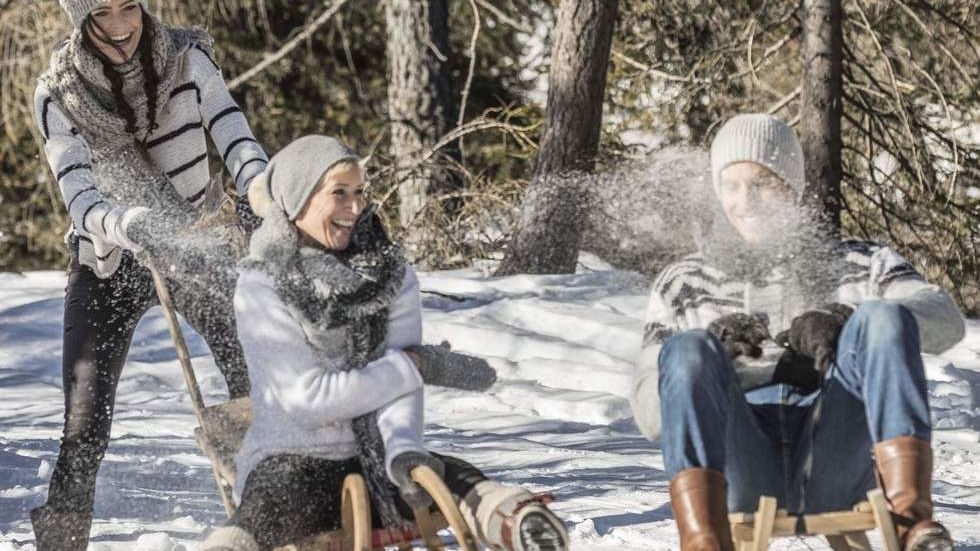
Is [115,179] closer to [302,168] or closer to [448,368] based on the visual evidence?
[302,168]

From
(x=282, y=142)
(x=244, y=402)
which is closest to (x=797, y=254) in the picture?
(x=244, y=402)

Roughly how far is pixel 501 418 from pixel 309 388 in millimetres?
3006

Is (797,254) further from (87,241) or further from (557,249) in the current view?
(557,249)

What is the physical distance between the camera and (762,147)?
9.97ft

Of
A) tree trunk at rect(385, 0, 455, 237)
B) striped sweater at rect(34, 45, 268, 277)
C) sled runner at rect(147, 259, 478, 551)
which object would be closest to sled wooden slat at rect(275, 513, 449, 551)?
sled runner at rect(147, 259, 478, 551)

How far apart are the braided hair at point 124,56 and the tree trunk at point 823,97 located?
4.38 m

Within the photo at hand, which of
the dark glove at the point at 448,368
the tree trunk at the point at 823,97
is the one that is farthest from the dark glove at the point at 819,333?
the tree trunk at the point at 823,97

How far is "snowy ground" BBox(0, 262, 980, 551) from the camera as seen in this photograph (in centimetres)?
411

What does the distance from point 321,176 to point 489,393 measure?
11.0ft

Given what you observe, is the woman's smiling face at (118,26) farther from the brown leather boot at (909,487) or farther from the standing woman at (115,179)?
the brown leather boot at (909,487)

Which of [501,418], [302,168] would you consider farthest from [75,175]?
[501,418]

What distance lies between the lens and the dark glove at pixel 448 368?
285 centimetres

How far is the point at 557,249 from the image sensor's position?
327 inches

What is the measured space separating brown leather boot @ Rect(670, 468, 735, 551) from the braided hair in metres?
1.60
